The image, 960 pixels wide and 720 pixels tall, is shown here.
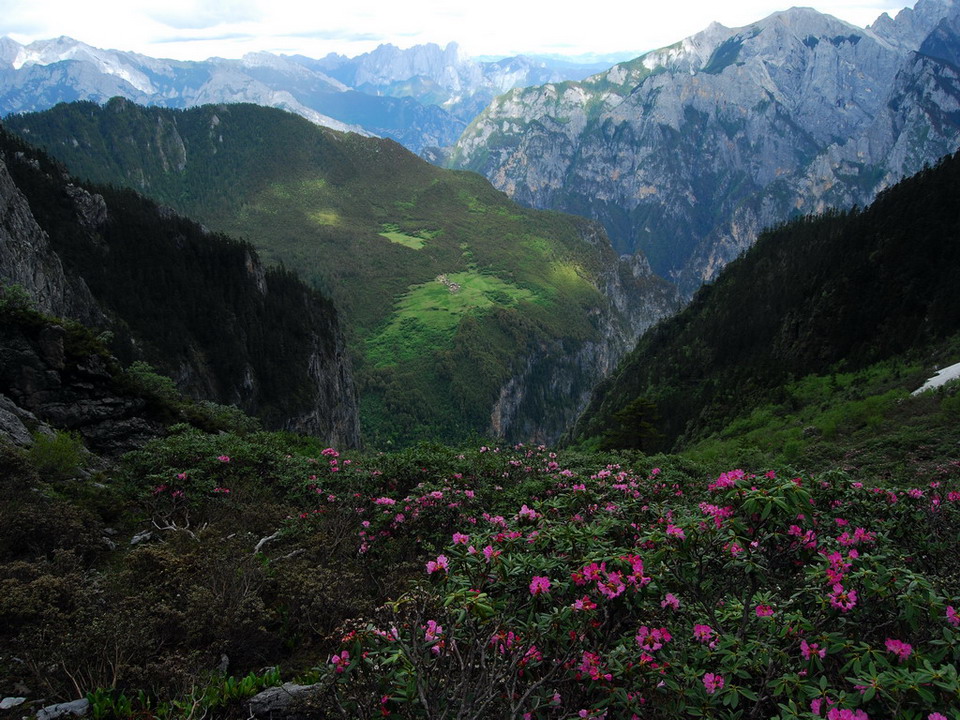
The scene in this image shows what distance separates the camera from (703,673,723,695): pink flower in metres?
5.03

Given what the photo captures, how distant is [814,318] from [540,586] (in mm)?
51874

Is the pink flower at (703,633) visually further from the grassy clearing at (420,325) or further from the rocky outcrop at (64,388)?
the grassy clearing at (420,325)

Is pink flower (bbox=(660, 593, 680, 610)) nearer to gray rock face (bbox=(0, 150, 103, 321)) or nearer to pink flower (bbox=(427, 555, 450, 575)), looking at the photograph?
pink flower (bbox=(427, 555, 450, 575))

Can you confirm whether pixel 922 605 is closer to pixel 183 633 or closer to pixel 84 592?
pixel 183 633

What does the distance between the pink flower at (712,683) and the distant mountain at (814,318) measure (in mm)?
33960

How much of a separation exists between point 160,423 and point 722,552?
20.8m

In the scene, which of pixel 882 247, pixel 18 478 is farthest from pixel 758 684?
pixel 882 247

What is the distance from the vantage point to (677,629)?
6.44 m

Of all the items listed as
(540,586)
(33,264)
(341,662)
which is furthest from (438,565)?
(33,264)

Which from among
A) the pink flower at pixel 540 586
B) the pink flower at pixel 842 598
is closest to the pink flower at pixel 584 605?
the pink flower at pixel 540 586

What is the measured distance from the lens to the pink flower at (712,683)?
5.03m

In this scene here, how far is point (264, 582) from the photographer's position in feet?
34.1

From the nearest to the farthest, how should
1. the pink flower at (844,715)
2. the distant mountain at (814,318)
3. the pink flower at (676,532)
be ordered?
the pink flower at (844,715) → the pink flower at (676,532) → the distant mountain at (814,318)

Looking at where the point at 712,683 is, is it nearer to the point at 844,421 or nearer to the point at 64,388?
the point at 64,388
